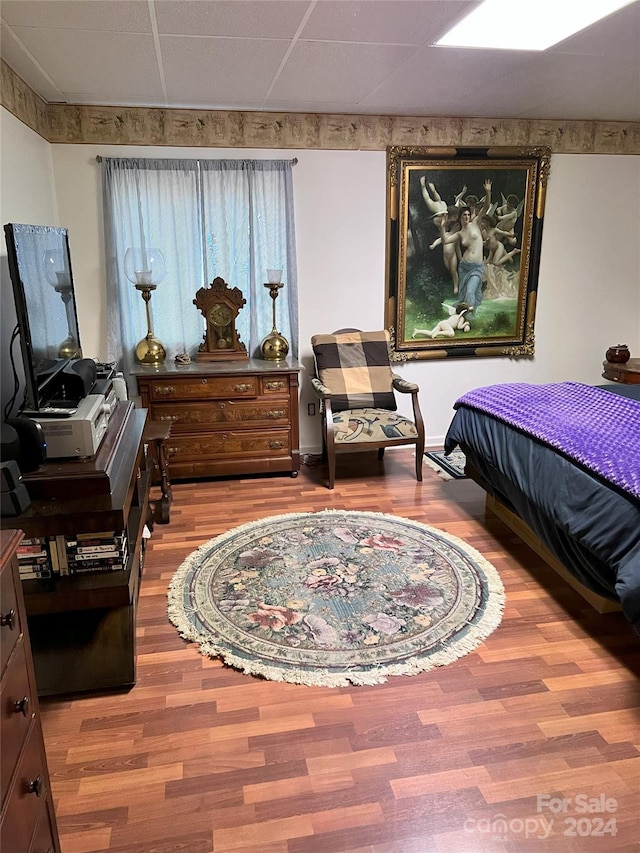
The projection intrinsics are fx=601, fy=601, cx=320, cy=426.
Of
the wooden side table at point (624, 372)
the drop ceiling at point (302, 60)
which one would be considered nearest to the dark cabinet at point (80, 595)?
the drop ceiling at point (302, 60)

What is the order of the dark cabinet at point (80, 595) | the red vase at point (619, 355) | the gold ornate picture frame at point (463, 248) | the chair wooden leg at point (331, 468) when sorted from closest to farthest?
the dark cabinet at point (80, 595) < the chair wooden leg at point (331, 468) < the gold ornate picture frame at point (463, 248) < the red vase at point (619, 355)

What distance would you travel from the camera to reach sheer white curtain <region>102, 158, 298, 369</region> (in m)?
3.96

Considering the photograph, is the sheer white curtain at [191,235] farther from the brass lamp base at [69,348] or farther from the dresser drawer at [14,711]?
the dresser drawer at [14,711]

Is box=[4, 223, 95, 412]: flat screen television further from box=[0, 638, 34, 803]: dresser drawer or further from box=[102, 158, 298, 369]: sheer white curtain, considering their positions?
box=[0, 638, 34, 803]: dresser drawer

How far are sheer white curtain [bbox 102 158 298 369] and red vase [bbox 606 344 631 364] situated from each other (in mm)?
2519

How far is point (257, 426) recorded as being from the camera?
13.2 ft

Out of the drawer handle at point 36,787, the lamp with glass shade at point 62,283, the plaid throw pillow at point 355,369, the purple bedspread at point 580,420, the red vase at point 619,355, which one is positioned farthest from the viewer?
the red vase at point 619,355

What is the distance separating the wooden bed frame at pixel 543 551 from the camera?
96.3 inches

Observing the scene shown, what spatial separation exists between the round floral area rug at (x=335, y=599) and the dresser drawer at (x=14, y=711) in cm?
106

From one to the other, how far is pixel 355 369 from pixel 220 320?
39.1 inches

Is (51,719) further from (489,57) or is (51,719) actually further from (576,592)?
(489,57)

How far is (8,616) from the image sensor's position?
118 centimetres

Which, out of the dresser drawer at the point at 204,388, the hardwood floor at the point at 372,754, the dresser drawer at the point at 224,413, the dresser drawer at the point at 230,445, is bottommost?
the hardwood floor at the point at 372,754

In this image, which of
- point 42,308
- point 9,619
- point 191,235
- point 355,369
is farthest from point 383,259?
point 9,619
